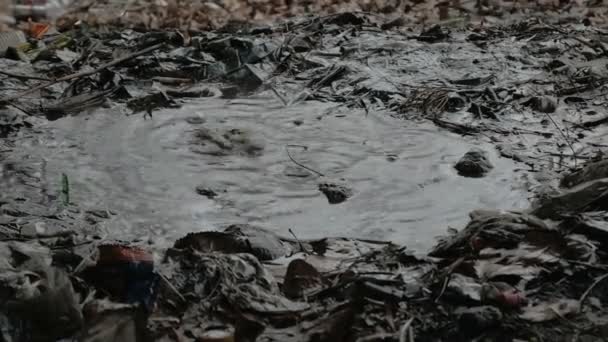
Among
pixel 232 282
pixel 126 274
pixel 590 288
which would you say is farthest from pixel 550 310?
pixel 126 274

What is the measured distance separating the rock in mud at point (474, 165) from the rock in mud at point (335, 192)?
0.50m

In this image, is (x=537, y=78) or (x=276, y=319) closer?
(x=276, y=319)

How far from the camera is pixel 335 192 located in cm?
295

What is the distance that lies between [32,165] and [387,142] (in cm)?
160

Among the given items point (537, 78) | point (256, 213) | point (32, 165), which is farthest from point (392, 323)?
point (537, 78)

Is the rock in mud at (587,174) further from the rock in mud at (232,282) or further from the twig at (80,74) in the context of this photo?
the twig at (80,74)

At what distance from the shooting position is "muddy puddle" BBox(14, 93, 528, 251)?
2.77 meters

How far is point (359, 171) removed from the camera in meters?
3.17

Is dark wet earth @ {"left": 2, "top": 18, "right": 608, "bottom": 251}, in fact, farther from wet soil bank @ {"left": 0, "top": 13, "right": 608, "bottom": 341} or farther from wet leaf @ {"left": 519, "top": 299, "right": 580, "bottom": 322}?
wet leaf @ {"left": 519, "top": 299, "right": 580, "bottom": 322}

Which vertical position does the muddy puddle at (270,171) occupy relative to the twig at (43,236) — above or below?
below

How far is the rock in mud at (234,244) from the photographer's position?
8.12ft

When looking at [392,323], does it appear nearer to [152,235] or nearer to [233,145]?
[152,235]

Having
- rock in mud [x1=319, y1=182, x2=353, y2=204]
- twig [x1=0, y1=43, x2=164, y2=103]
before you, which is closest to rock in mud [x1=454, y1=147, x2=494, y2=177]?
rock in mud [x1=319, y1=182, x2=353, y2=204]

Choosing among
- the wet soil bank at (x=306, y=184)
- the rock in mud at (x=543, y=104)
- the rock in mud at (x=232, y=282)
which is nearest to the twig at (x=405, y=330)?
the wet soil bank at (x=306, y=184)
